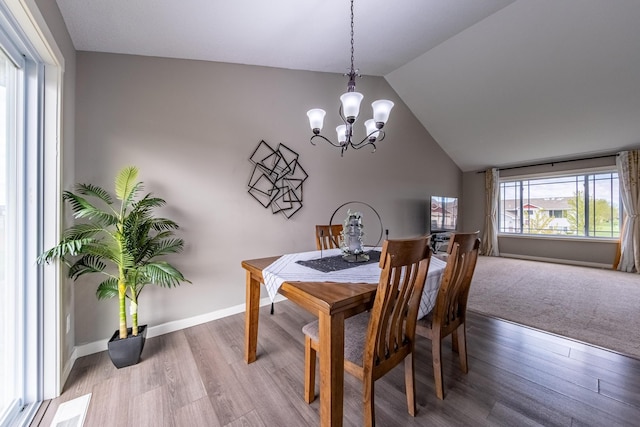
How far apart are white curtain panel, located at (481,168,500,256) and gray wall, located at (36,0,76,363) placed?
725 cm

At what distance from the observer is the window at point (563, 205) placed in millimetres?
4867

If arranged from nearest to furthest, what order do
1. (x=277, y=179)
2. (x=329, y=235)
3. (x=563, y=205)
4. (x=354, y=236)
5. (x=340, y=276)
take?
(x=340, y=276)
(x=354, y=236)
(x=329, y=235)
(x=277, y=179)
(x=563, y=205)

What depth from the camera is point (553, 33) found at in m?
2.89

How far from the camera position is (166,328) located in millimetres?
2289

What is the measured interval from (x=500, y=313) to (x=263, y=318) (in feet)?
8.33

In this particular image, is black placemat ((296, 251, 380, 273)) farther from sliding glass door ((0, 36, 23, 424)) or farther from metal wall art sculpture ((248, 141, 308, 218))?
sliding glass door ((0, 36, 23, 424))

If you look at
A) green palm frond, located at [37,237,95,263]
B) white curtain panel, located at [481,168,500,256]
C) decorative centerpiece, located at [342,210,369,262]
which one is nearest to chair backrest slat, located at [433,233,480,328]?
decorative centerpiece, located at [342,210,369,262]

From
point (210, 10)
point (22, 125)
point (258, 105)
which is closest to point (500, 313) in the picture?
point (258, 105)

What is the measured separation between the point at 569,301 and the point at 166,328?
4.50 m

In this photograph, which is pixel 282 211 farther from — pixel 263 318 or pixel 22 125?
pixel 22 125

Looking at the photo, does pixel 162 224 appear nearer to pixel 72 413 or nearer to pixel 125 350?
pixel 125 350

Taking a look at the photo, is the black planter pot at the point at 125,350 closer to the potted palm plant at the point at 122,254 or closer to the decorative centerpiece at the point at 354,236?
the potted palm plant at the point at 122,254

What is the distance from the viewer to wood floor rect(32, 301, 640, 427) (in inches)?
53.5

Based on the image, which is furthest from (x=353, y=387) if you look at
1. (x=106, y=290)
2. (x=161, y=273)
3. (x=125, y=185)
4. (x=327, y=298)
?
(x=125, y=185)
